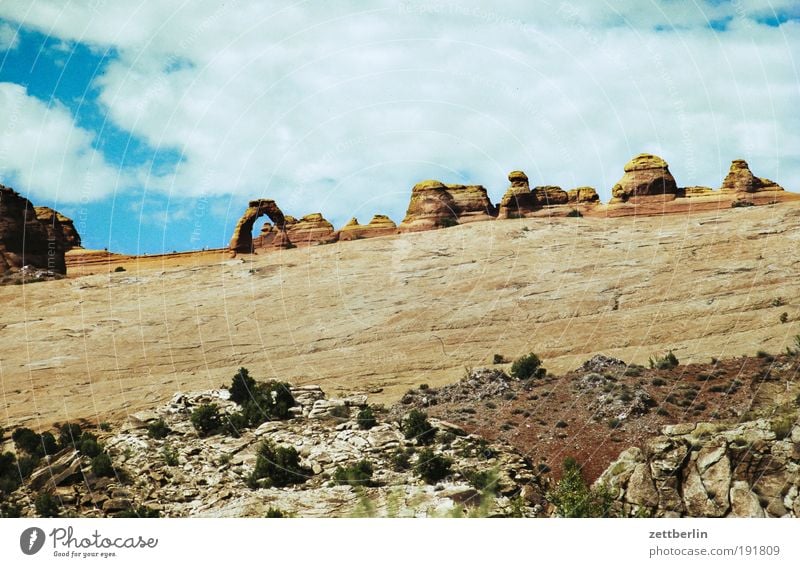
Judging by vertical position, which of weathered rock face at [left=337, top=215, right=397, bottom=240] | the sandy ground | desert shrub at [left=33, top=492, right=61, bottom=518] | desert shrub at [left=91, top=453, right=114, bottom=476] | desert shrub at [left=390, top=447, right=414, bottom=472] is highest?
weathered rock face at [left=337, top=215, right=397, bottom=240]

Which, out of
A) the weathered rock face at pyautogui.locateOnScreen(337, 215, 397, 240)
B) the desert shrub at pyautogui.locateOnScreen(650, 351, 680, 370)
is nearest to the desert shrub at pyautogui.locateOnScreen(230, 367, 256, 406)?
the desert shrub at pyautogui.locateOnScreen(650, 351, 680, 370)

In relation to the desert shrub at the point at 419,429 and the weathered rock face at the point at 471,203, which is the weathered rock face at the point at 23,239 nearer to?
the weathered rock face at the point at 471,203

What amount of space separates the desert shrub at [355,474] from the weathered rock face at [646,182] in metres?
64.9

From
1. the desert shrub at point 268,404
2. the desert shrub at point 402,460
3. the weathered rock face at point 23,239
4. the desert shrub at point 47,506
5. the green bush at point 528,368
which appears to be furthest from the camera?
the weathered rock face at point 23,239

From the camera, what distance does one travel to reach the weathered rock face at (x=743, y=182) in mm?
98938

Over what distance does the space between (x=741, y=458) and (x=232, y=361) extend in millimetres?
39614

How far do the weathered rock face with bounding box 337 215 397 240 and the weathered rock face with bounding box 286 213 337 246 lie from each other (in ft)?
5.35

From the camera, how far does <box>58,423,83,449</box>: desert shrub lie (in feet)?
174

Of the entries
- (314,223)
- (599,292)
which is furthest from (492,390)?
(314,223)

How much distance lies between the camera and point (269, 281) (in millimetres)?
79875

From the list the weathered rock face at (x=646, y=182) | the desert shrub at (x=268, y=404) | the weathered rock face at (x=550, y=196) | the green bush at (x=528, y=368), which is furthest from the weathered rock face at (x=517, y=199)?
the desert shrub at (x=268, y=404)

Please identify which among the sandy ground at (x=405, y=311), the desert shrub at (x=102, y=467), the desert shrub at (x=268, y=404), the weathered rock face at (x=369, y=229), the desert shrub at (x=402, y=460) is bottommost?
the desert shrub at (x=402, y=460)

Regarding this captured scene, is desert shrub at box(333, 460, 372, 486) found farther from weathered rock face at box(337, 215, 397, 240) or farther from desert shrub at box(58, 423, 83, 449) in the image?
weathered rock face at box(337, 215, 397, 240)

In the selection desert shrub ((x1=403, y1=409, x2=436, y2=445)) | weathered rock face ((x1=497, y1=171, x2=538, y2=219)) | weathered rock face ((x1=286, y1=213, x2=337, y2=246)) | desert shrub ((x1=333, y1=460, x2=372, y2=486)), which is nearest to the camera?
desert shrub ((x1=333, y1=460, x2=372, y2=486))
